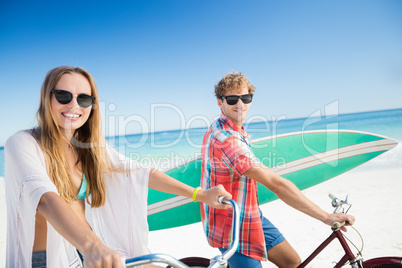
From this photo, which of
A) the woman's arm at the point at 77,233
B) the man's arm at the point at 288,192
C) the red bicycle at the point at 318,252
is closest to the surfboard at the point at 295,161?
the red bicycle at the point at 318,252

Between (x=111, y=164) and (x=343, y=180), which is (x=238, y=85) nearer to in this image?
(x=111, y=164)

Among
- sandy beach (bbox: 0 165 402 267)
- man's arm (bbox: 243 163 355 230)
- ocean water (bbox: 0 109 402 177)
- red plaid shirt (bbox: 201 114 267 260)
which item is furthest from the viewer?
ocean water (bbox: 0 109 402 177)

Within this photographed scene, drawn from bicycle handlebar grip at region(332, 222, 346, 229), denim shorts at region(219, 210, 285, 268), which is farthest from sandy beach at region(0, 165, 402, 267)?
bicycle handlebar grip at region(332, 222, 346, 229)

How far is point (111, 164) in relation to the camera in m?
1.59

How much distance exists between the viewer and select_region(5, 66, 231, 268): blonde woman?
1.12 m

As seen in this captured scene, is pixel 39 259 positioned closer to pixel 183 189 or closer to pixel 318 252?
pixel 183 189

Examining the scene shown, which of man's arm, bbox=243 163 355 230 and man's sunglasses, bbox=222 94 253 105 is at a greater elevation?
man's sunglasses, bbox=222 94 253 105

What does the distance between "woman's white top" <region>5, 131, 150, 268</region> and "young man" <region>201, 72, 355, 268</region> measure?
1.89 feet

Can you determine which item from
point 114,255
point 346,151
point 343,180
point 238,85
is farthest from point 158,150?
point 114,255

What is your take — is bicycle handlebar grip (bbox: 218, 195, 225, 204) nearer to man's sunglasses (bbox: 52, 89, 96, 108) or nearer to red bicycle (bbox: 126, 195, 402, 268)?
red bicycle (bbox: 126, 195, 402, 268)

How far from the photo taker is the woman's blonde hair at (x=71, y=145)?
135 cm

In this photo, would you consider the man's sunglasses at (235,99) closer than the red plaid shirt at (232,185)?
No

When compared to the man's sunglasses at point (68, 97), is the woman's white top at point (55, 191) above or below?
below

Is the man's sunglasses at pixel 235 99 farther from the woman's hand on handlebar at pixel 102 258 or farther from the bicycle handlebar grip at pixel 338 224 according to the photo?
the woman's hand on handlebar at pixel 102 258
